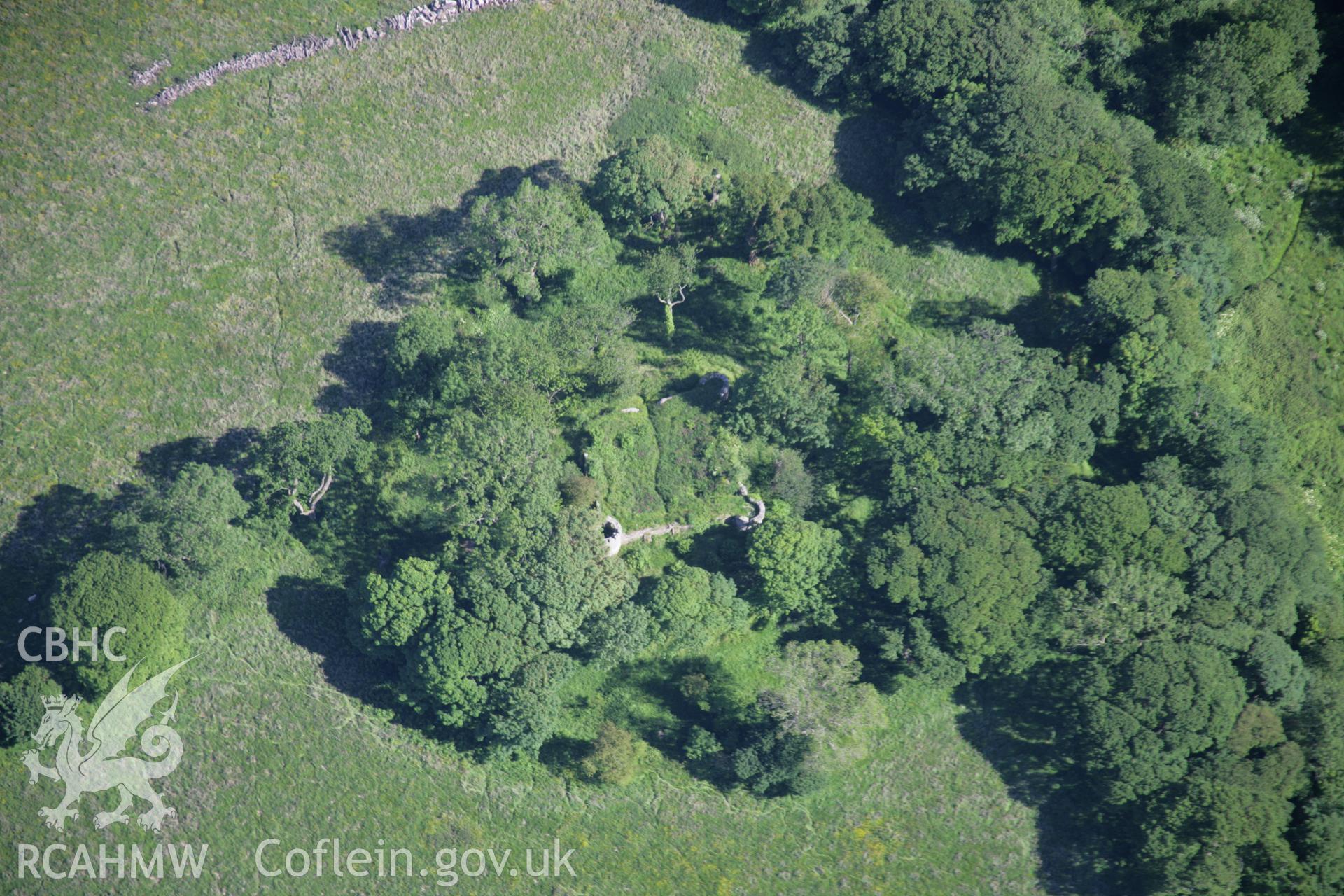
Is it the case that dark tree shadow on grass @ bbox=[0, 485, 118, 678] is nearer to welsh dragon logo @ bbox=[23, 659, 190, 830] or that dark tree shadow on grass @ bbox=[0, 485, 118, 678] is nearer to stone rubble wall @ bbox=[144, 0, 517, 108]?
welsh dragon logo @ bbox=[23, 659, 190, 830]

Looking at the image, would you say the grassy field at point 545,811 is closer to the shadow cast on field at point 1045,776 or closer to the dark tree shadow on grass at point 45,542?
the shadow cast on field at point 1045,776

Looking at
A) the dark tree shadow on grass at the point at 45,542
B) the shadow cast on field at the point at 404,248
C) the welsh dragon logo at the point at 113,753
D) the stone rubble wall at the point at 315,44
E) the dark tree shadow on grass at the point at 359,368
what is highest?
the stone rubble wall at the point at 315,44

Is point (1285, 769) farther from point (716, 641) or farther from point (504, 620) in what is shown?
point (504, 620)

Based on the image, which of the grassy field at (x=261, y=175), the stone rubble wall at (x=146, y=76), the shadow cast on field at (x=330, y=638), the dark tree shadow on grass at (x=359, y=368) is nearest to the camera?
the shadow cast on field at (x=330, y=638)

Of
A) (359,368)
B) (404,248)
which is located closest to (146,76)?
(404,248)

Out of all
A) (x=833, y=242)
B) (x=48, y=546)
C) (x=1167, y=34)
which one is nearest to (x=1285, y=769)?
(x=833, y=242)

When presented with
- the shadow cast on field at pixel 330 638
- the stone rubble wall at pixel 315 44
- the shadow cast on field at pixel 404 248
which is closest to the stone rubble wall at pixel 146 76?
the stone rubble wall at pixel 315 44

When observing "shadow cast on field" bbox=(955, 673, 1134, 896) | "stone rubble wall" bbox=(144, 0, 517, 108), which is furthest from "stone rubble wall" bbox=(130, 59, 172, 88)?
"shadow cast on field" bbox=(955, 673, 1134, 896)
